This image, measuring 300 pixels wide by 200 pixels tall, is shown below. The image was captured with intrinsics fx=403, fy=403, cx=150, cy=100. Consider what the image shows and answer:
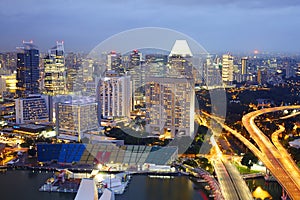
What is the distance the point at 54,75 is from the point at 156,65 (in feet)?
8.86

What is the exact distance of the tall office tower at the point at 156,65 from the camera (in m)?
7.31

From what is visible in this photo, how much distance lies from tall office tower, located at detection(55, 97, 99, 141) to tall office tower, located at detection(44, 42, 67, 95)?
3.10 meters

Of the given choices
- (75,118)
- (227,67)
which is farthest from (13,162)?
(227,67)

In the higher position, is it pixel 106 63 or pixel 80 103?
pixel 106 63

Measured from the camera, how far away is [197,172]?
4.42 meters

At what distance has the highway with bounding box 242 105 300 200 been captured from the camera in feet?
12.3

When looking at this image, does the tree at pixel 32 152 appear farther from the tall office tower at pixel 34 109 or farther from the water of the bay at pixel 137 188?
the tall office tower at pixel 34 109

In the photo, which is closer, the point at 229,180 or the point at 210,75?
the point at 229,180

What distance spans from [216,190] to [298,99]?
727cm

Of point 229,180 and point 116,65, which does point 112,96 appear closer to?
point 116,65

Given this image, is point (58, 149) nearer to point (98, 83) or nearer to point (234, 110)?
point (98, 83)

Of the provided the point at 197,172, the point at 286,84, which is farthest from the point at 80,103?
the point at 286,84

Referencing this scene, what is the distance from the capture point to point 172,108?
593 centimetres

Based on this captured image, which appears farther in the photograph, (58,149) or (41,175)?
(58,149)
